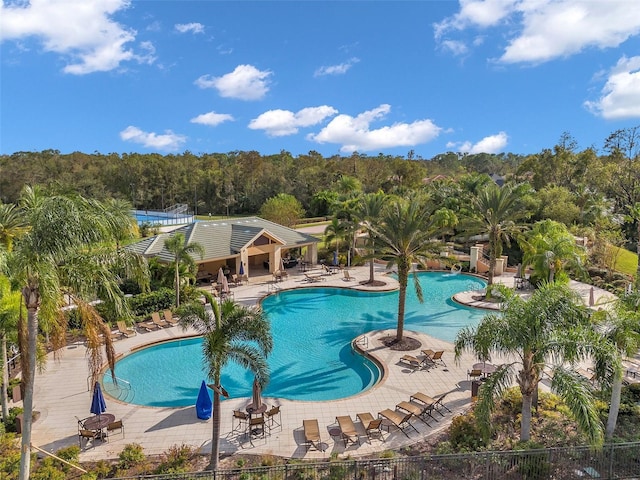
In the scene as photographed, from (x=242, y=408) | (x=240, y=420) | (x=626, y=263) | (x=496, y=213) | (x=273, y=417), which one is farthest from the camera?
(x=626, y=263)

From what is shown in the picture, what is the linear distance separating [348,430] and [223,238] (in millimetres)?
23196

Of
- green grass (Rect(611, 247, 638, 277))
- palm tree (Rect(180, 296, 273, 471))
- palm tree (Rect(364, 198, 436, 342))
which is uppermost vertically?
palm tree (Rect(364, 198, 436, 342))

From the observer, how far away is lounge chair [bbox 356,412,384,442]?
42.0 ft

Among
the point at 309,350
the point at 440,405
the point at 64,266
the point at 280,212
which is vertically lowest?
the point at 309,350

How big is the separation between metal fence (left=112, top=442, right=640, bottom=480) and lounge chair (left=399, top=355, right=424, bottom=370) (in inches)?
283

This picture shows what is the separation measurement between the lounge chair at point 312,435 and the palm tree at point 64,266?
5.91 metres

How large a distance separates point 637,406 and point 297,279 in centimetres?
2324

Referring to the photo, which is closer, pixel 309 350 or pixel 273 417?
pixel 273 417

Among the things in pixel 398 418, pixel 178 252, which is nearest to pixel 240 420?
pixel 398 418

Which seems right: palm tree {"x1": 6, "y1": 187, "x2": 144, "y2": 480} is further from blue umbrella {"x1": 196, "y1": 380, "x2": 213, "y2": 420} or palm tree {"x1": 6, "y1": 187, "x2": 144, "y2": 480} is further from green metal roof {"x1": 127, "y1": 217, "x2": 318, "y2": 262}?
green metal roof {"x1": 127, "y1": 217, "x2": 318, "y2": 262}

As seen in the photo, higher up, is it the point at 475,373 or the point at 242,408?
the point at 475,373

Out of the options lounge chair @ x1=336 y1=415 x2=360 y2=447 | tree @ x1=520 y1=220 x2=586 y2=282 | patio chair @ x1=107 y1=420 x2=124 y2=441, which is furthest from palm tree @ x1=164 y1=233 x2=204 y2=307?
tree @ x1=520 y1=220 x2=586 y2=282

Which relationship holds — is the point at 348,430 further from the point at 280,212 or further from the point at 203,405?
the point at 280,212

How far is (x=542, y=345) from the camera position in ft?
33.0
